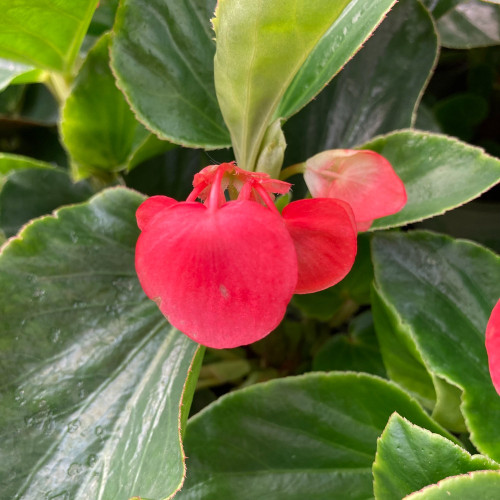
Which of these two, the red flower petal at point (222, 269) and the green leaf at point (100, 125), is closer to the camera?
the red flower petal at point (222, 269)

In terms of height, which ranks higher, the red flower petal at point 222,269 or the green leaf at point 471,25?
the green leaf at point 471,25

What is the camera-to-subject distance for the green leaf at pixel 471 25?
57cm

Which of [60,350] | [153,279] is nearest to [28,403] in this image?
[60,350]

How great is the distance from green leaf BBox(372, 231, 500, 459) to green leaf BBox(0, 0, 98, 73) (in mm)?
294

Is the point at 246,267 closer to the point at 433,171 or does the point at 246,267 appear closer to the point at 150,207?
the point at 150,207

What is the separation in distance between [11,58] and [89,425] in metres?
0.31

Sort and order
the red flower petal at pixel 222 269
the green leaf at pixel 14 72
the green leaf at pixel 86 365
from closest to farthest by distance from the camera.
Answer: the red flower petal at pixel 222 269
the green leaf at pixel 86 365
the green leaf at pixel 14 72

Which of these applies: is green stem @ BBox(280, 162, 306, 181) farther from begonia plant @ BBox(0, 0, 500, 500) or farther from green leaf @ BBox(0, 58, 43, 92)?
green leaf @ BBox(0, 58, 43, 92)

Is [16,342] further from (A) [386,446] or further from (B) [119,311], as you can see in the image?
(A) [386,446]

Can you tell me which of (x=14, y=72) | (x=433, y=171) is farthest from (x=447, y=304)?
(x=14, y=72)

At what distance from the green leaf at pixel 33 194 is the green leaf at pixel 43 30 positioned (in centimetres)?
11

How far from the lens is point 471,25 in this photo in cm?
58

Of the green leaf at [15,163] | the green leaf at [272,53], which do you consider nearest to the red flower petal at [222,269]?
the green leaf at [272,53]

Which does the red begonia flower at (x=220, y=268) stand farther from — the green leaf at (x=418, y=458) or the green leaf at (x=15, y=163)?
the green leaf at (x=15, y=163)
